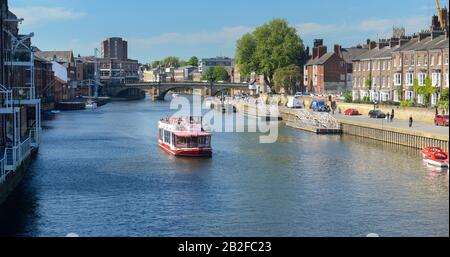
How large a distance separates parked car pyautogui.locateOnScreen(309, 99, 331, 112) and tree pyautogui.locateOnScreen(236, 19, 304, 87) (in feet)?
110

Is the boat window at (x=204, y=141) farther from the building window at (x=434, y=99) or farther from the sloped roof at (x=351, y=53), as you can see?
the sloped roof at (x=351, y=53)

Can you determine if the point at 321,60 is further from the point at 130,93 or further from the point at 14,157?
the point at 130,93

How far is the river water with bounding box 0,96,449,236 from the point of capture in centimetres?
2344

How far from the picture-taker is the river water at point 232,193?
2344cm

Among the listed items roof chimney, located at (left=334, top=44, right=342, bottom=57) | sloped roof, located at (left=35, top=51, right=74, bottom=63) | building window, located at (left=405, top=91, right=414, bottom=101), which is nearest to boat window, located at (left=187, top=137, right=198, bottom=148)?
building window, located at (left=405, top=91, right=414, bottom=101)

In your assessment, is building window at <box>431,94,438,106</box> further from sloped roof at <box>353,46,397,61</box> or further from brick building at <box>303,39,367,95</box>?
brick building at <box>303,39,367,95</box>

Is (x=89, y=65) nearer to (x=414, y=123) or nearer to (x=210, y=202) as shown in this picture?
(x=414, y=123)

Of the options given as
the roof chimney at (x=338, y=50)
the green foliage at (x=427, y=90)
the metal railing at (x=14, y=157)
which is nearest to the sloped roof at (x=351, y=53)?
the roof chimney at (x=338, y=50)

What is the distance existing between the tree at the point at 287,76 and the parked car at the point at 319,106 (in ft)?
96.0

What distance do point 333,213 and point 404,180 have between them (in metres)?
10.1

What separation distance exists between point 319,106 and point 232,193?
53.7m

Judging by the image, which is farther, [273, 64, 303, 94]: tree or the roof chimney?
[273, 64, 303, 94]: tree

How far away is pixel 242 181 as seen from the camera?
34344 millimetres
